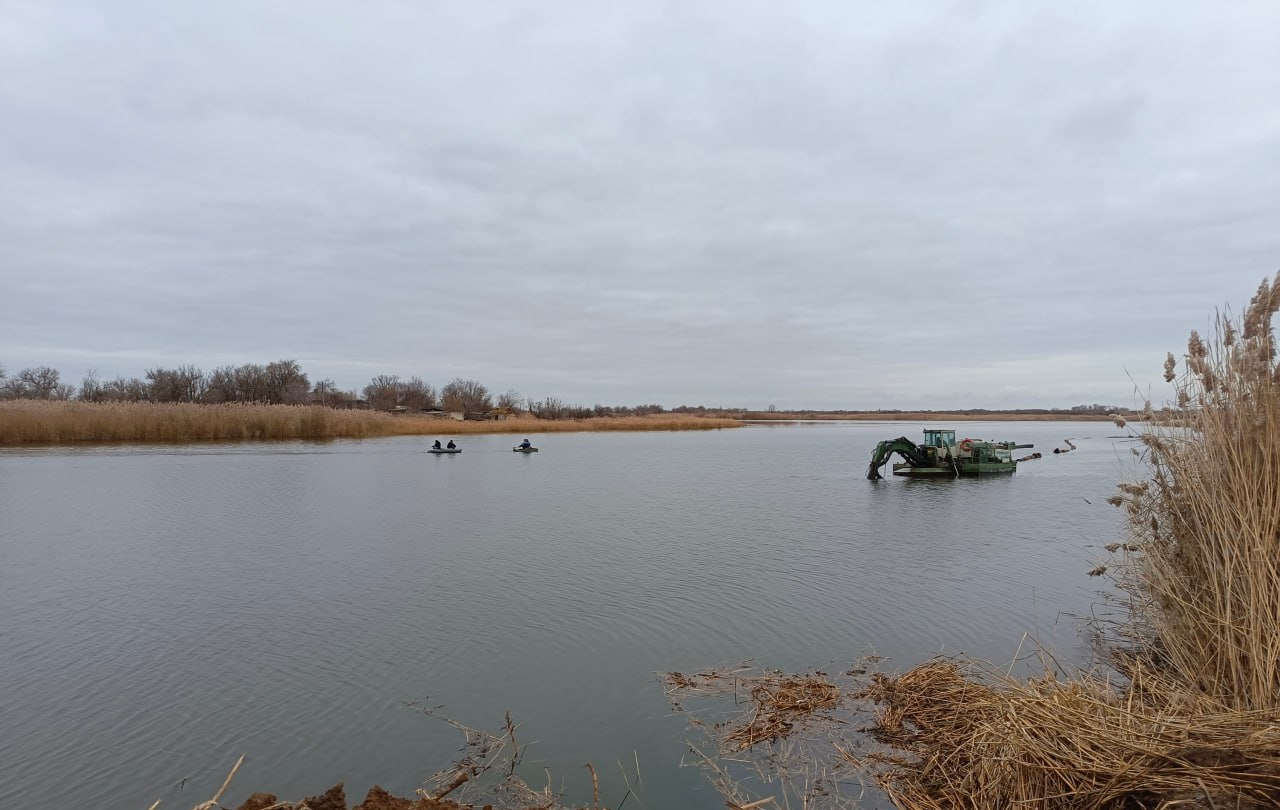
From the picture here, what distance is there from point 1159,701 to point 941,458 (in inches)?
899

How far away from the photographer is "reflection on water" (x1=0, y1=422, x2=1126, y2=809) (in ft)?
15.6

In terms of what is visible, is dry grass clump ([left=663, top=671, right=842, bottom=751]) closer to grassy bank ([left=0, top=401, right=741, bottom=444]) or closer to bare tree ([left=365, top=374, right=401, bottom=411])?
grassy bank ([left=0, top=401, right=741, bottom=444])

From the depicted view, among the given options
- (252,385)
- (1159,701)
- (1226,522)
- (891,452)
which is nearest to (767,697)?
(1159,701)

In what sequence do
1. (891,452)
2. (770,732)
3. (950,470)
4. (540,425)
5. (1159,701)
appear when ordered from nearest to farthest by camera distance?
(1159,701)
(770,732)
(891,452)
(950,470)
(540,425)

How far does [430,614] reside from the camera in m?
7.96

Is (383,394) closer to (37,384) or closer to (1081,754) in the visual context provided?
(37,384)

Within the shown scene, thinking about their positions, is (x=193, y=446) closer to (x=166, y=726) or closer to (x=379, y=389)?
(x=166, y=726)

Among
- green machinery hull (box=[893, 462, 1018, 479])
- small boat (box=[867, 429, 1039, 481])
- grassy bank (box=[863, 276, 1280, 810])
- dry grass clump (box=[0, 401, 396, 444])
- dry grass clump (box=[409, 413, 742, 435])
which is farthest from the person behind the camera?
dry grass clump (box=[409, 413, 742, 435])

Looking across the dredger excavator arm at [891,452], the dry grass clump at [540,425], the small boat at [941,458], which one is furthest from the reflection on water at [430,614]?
the dry grass clump at [540,425]

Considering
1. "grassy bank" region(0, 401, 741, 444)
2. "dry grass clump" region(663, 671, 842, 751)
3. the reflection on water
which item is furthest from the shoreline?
"dry grass clump" region(663, 671, 842, 751)

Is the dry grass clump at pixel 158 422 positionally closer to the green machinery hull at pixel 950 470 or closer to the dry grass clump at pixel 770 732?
the green machinery hull at pixel 950 470

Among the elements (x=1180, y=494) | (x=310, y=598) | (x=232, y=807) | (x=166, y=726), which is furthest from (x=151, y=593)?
(x=1180, y=494)

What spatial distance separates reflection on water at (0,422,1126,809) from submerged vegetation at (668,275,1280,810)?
0.86 m

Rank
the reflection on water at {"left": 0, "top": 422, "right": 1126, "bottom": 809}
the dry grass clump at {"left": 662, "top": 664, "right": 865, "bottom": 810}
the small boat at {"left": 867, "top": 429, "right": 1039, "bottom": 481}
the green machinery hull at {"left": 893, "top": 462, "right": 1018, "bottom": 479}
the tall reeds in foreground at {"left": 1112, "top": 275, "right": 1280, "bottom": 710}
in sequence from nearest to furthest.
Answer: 1. the tall reeds in foreground at {"left": 1112, "top": 275, "right": 1280, "bottom": 710}
2. the dry grass clump at {"left": 662, "top": 664, "right": 865, "bottom": 810}
3. the reflection on water at {"left": 0, "top": 422, "right": 1126, "bottom": 809}
4. the small boat at {"left": 867, "top": 429, "right": 1039, "bottom": 481}
5. the green machinery hull at {"left": 893, "top": 462, "right": 1018, "bottom": 479}
